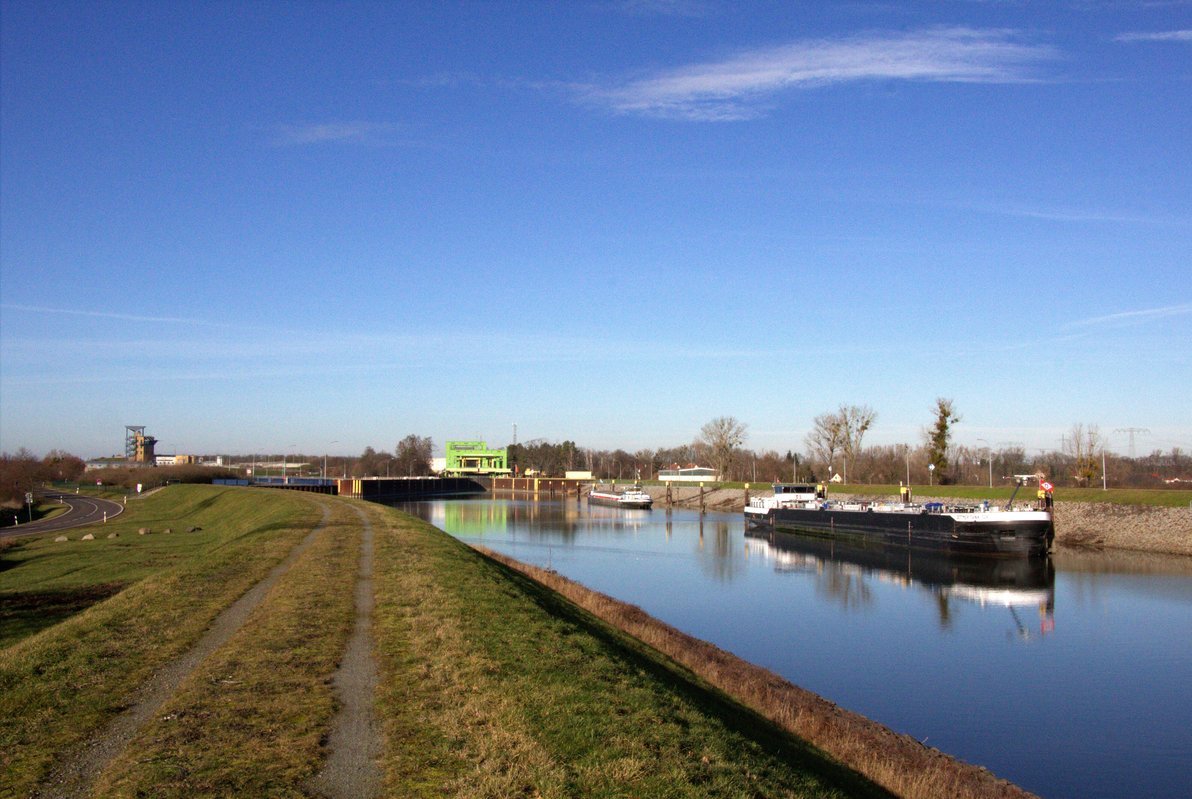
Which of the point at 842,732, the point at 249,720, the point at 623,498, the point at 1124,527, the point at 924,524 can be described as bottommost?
the point at 623,498

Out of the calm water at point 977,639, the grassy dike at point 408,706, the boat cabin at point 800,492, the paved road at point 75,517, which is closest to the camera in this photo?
the grassy dike at point 408,706

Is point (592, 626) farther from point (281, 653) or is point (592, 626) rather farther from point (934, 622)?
point (934, 622)

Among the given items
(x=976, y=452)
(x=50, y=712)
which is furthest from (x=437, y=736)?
(x=976, y=452)

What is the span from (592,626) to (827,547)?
44726mm

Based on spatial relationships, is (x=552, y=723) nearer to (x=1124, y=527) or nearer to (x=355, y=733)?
(x=355, y=733)

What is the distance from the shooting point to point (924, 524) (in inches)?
2217

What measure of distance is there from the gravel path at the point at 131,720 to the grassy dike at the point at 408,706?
0.40 ft

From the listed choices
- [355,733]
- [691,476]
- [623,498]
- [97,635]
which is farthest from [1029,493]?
[355,733]

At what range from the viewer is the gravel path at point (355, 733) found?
808 centimetres

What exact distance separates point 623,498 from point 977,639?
88726 mm

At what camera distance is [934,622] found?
32.0 m

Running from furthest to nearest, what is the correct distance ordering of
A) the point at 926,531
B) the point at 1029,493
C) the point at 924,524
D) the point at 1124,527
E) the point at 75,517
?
the point at 1029,493
the point at 75,517
the point at 924,524
the point at 926,531
the point at 1124,527

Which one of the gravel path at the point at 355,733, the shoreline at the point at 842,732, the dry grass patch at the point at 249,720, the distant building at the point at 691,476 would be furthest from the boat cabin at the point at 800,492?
the gravel path at the point at 355,733

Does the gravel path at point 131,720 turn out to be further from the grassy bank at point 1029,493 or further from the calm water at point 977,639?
Answer: the grassy bank at point 1029,493
